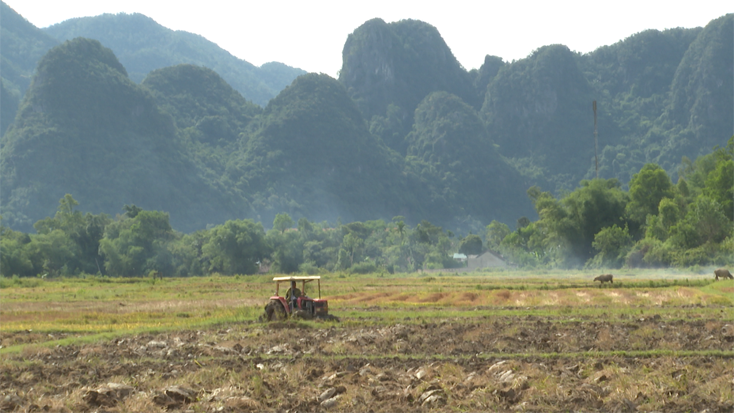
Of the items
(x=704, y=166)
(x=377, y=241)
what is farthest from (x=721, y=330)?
(x=377, y=241)

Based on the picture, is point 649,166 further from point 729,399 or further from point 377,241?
point 729,399

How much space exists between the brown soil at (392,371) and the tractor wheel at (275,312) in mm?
2705

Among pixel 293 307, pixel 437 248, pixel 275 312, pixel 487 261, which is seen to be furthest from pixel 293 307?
pixel 437 248

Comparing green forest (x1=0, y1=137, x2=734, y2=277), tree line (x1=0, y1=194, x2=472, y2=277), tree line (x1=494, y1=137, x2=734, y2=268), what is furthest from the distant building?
tree line (x1=494, y1=137, x2=734, y2=268)

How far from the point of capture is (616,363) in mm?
15680

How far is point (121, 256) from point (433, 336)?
9241 cm

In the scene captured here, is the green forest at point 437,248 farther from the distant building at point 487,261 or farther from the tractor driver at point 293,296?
the tractor driver at point 293,296

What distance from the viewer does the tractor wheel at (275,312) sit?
26.2 m

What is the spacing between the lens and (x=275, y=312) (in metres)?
26.4

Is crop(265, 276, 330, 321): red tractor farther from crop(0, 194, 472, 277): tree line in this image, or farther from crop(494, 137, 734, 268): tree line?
crop(0, 194, 472, 277): tree line

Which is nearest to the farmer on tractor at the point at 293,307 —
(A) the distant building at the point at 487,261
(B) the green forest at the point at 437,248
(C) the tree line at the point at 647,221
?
(B) the green forest at the point at 437,248

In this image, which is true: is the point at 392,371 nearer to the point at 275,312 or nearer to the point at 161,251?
the point at 275,312

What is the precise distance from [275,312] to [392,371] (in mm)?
11093

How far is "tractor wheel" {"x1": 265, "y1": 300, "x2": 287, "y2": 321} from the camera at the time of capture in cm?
2617
